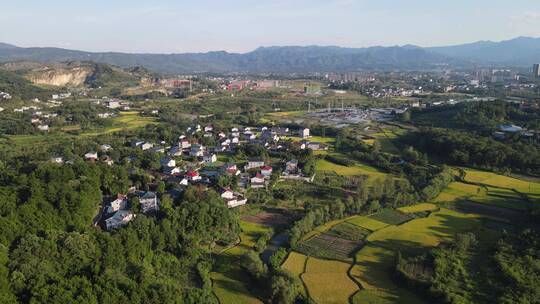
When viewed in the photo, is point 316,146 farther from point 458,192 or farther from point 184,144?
point 458,192

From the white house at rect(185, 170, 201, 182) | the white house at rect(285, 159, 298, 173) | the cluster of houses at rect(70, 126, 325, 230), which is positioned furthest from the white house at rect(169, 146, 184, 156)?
the white house at rect(285, 159, 298, 173)

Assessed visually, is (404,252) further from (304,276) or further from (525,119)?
(525,119)

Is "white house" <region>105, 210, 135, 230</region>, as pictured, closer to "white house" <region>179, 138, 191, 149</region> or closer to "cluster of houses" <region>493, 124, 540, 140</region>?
"white house" <region>179, 138, 191, 149</region>

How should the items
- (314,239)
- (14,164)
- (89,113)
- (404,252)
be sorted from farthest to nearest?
1. (89,113)
2. (14,164)
3. (314,239)
4. (404,252)

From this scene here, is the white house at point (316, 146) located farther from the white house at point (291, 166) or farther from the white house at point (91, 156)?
the white house at point (91, 156)

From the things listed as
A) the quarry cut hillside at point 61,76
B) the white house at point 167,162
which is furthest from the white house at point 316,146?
the quarry cut hillside at point 61,76

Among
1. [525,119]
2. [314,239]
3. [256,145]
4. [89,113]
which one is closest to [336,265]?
[314,239]
